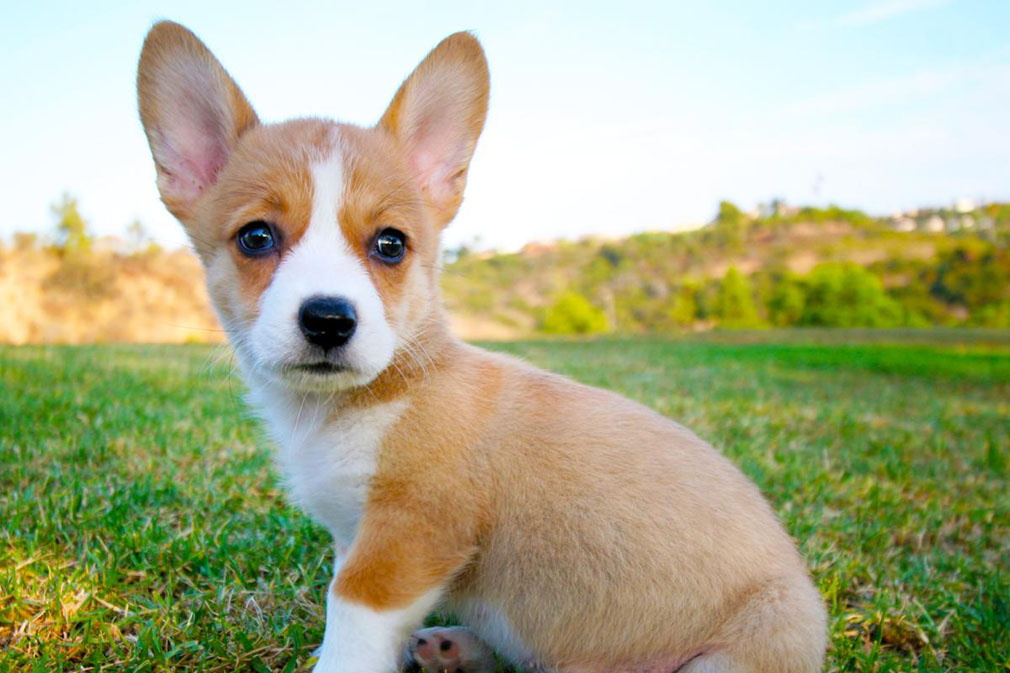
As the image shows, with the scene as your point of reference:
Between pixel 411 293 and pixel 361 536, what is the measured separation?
2.76 ft

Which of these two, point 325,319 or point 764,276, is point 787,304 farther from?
point 325,319

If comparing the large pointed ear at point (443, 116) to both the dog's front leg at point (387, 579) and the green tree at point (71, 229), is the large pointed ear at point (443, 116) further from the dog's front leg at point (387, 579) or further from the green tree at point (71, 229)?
the green tree at point (71, 229)

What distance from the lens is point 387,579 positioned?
2.17 m

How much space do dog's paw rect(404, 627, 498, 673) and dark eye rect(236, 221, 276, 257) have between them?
1.40 meters

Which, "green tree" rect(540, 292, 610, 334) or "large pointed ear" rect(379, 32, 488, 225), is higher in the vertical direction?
"large pointed ear" rect(379, 32, 488, 225)

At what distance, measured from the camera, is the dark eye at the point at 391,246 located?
2.50 m

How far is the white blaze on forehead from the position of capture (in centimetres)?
219

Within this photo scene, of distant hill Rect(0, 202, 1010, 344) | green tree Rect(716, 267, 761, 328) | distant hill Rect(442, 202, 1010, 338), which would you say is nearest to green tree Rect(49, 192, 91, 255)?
distant hill Rect(0, 202, 1010, 344)

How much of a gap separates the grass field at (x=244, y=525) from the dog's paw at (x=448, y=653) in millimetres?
357

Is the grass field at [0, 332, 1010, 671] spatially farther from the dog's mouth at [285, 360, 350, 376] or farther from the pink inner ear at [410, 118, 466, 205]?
the pink inner ear at [410, 118, 466, 205]

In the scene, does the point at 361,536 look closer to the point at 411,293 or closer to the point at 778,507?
the point at 411,293

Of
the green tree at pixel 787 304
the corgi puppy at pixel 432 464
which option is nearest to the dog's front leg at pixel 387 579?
the corgi puppy at pixel 432 464

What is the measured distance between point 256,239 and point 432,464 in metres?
0.93

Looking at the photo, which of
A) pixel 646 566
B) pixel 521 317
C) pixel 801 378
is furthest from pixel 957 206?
pixel 646 566
